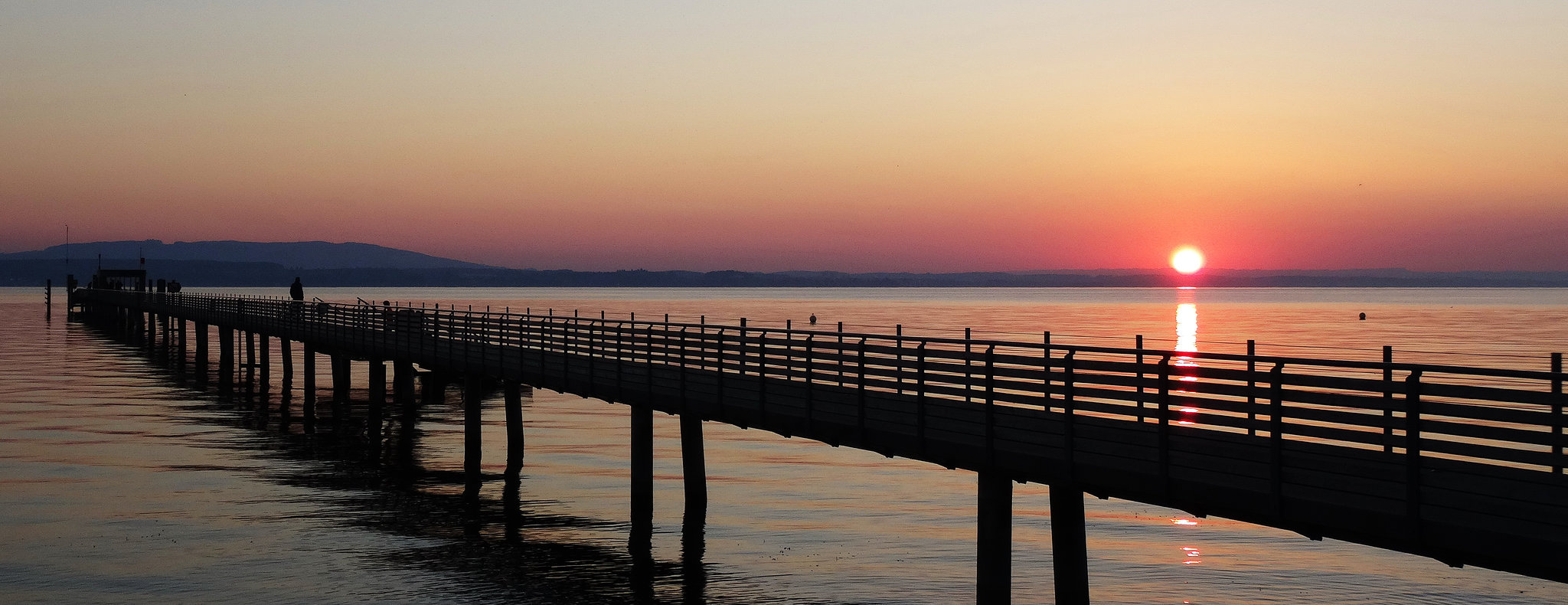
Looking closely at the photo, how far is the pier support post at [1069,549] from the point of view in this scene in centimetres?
1627

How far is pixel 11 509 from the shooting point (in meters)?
27.4

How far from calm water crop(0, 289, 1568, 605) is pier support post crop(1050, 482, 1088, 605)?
4.44m

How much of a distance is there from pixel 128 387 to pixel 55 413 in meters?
11.5

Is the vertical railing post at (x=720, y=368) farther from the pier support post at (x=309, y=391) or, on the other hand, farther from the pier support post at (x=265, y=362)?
the pier support post at (x=265, y=362)

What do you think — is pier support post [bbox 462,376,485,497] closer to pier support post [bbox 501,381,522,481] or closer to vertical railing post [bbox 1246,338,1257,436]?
pier support post [bbox 501,381,522,481]

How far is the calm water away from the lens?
21.2m

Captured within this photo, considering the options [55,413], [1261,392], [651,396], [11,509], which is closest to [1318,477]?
[1261,392]

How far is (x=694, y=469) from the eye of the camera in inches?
1091

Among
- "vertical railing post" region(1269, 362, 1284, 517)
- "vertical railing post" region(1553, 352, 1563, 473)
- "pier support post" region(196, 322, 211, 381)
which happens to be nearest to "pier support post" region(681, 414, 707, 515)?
"vertical railing post" region(1269, 362, 1284, 517)

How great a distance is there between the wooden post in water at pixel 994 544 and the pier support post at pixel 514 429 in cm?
1837

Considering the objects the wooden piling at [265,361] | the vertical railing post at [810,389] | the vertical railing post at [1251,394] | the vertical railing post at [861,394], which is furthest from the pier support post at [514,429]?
the wooden piling at [265,361]

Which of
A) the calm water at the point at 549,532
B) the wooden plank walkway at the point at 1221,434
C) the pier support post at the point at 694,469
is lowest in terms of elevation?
the calm water at the point at 549,532

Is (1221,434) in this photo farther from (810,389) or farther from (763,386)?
(763,386)

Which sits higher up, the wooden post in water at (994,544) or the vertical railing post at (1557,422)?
the vertical railing post at (1557,422)
